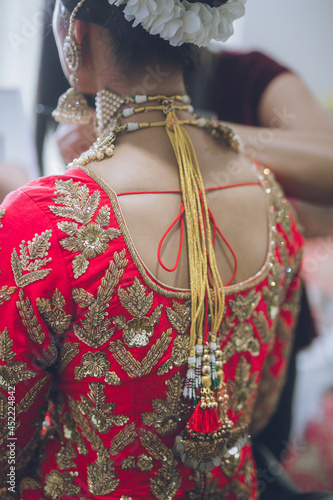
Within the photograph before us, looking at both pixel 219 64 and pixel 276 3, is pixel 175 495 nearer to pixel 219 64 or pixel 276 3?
pixel 219 64

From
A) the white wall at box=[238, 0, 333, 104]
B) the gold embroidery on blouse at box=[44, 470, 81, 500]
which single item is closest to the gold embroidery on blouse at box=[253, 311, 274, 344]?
the gold embroidery on blouse at box=[44, 470, 81, 500]

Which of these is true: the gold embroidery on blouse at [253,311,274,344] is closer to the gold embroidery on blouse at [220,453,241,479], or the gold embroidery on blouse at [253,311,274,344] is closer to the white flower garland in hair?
the gold embroidery on blouse at [220,453,241,479]

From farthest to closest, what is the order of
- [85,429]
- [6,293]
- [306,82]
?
[306,82] < [85,429] < [6,293]

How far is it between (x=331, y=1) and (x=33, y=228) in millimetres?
1167

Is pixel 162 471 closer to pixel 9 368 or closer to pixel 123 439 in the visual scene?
pixel 123 439

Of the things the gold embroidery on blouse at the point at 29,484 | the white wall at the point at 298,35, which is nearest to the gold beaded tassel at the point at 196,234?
the gold embroidery on blouse at the point at 29,484

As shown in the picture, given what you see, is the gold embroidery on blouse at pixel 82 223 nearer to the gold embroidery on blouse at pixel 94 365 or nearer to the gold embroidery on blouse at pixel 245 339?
the gold embroidery on blouse at pixel 94 365

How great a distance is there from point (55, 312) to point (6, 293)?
0.06 meters

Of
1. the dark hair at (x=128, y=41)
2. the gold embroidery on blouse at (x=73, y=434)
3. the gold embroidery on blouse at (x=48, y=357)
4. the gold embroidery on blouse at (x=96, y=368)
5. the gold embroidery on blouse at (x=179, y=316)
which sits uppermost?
the dark hair at (x=128, y=41)

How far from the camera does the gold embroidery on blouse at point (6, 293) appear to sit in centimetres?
55

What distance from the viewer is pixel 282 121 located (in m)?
1.09

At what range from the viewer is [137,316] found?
596 mm

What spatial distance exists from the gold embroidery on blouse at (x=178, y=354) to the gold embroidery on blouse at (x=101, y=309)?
0.09 m

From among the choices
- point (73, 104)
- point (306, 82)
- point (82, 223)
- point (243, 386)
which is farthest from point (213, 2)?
point (306, 82)
